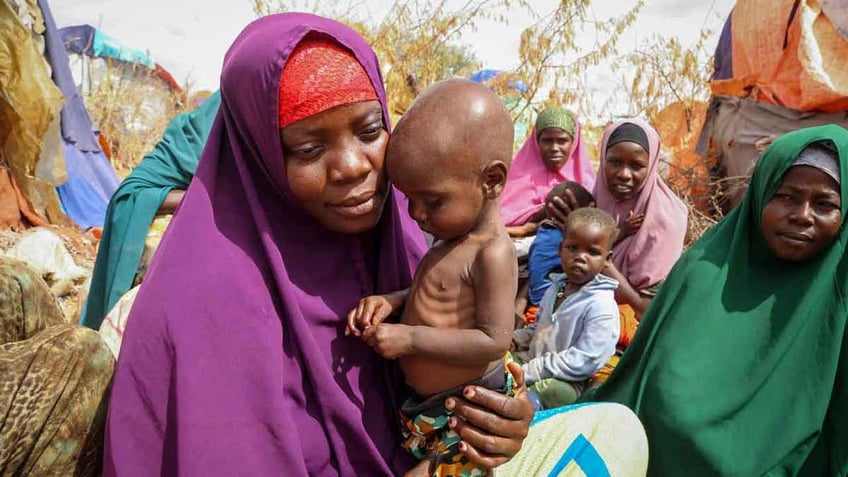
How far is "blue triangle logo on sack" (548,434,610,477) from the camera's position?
170 centimetres

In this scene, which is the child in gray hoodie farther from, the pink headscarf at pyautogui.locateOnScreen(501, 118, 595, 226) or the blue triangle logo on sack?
the pink headscarf at pyautogui.locateOnScreen(501, 118, 595, 226)

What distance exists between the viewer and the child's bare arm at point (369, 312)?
4.77 feet

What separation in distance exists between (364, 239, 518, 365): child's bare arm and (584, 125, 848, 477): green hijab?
1.31 meters

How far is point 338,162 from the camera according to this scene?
1.38m

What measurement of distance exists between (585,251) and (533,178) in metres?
1.96

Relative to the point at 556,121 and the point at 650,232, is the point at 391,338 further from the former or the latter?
the point at 556,121

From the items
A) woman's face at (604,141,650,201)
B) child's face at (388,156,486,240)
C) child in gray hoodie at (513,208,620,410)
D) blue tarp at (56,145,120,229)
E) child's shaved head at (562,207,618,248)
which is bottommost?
blue tarp at (56,145,120,229)

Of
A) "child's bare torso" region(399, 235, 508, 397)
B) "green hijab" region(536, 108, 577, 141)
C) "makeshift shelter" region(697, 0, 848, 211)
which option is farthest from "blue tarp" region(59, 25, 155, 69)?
"child's bare torso" region(399, 235, 508, 397)

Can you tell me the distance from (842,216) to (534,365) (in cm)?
139

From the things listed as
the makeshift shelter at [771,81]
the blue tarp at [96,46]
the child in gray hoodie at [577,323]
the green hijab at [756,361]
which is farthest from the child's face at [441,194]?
the blue tarp at [96,46]

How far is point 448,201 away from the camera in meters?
1.43

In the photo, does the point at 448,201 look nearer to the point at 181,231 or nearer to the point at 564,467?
the point at 181,231

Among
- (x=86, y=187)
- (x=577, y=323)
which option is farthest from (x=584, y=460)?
(x=86, y=187)

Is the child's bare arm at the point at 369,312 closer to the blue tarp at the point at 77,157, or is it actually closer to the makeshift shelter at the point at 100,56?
the blue tarp at the point at 77,157
